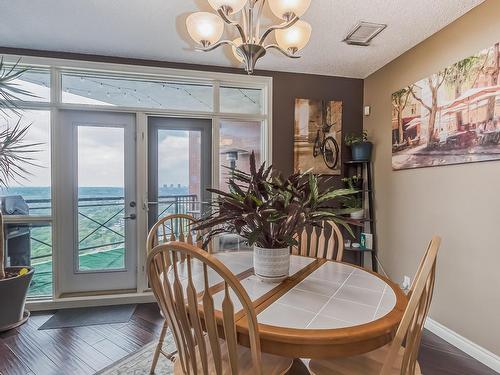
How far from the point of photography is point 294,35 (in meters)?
1.84

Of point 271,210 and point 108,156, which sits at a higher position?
point 108,156

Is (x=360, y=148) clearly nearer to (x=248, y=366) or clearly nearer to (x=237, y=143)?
(x=237, y=143)

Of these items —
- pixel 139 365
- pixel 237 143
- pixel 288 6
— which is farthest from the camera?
pixel 237 143

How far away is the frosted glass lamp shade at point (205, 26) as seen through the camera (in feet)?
5.70

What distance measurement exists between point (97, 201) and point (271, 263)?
95.9 inches

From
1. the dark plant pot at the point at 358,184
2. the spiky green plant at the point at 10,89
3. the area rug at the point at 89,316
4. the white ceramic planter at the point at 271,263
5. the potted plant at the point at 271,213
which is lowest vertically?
the area rug at the point at 89,316

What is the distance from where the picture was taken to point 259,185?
4.69 ft

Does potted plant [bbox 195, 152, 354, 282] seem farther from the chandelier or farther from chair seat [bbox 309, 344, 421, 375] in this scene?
the chandelier

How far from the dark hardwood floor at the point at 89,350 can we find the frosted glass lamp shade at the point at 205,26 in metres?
2.07

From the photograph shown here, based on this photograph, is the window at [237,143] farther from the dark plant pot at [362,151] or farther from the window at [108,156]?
the dark plant pot at [362,151]

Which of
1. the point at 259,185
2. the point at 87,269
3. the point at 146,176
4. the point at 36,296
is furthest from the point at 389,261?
the point at 36,296

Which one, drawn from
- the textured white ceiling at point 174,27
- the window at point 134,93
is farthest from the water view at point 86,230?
the textured white ceiling at point 174,27

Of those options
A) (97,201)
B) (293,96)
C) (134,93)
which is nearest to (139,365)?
(97,201)

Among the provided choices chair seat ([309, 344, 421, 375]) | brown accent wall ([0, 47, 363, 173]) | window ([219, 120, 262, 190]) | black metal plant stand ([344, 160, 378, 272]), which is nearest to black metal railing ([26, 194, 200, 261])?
window ([219, 120, 262, 190])
